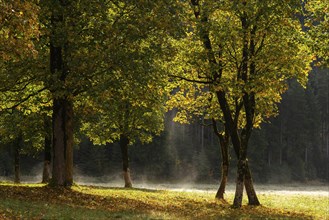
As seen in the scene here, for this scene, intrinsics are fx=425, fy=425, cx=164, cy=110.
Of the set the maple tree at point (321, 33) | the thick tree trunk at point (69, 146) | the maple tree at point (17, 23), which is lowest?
the thick tree trunk at point (69, 146)

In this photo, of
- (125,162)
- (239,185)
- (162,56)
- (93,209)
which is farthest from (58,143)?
(125,162)

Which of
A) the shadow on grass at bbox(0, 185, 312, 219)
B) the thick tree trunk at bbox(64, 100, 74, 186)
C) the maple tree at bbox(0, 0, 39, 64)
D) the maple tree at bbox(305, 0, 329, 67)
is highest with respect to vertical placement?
the maple tree at bbox(305, 0, 329, 67)

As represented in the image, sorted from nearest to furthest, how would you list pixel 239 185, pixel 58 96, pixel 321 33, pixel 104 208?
1. pixel 104 208
2. pixel 321 33
3. pixel 58 96
4. pixel 239 185

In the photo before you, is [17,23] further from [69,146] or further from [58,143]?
[69,146]

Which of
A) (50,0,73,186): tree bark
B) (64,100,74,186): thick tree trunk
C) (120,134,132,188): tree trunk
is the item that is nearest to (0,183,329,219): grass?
(50,0,73,186): tree bark

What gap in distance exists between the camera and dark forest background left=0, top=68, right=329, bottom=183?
99688mm

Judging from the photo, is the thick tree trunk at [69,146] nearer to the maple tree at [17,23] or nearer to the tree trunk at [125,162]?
the maple tree at [17,23]

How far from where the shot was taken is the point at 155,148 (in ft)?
343

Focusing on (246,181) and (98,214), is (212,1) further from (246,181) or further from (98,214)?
(98,214)

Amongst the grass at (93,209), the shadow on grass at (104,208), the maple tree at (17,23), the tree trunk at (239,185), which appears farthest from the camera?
the tree trunk at (239,185)

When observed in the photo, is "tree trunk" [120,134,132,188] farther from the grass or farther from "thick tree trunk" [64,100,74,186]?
the grass

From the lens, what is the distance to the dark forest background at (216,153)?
99.7 m

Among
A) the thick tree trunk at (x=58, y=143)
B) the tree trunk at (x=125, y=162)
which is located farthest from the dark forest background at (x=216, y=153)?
the thick tree trunk at (x=58, y=143)

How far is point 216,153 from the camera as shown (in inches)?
4345
